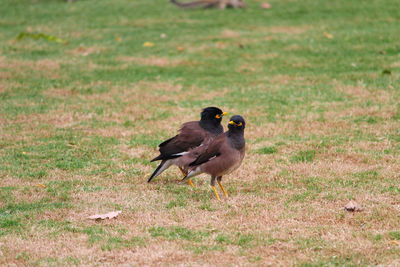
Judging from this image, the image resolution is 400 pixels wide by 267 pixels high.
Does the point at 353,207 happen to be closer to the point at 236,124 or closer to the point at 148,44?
the point at 236,124

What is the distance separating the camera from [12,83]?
12.9 meters

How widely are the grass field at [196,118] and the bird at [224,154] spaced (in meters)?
0.39

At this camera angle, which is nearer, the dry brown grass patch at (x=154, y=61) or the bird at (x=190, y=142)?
the bird at (x=190, y=142)

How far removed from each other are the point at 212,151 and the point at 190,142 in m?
0.62

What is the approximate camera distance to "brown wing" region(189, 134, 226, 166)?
653 centimetres

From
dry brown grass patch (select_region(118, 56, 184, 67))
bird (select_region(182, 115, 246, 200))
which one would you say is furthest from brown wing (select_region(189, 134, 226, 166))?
dry brown grass patch (select_region(118, 56, 184, 67))

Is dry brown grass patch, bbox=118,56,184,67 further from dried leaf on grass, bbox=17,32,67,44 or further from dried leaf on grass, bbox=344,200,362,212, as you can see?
dried leaf on grass, bbox=344,200,362,212

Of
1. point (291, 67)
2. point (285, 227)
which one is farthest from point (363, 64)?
point (285, 227)

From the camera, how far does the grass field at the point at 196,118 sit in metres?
5.34

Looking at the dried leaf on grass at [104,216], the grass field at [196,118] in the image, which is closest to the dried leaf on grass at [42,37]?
the grass field at [196,118]

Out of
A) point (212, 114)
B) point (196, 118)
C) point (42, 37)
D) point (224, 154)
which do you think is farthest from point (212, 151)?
point (42, 37)

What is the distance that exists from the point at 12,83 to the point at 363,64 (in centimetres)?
826

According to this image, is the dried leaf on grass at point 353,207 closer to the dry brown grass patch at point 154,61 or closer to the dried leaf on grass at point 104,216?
the dried leaf on grass at point 104,216

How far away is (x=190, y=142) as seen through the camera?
23.3ft
